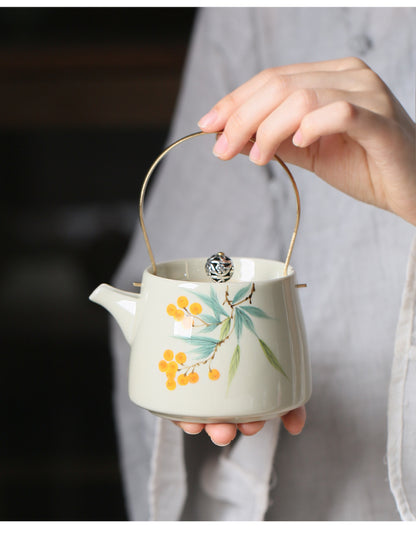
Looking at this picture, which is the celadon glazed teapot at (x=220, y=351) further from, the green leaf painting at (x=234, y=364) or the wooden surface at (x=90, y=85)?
the wooden surface at (x=90, y=85)

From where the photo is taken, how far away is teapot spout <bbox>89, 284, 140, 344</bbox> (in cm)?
49

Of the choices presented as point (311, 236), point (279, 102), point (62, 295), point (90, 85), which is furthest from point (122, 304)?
point (62, 295)

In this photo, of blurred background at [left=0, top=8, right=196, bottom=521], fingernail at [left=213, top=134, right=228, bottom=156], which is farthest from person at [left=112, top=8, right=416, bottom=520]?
blurred background at [left=0, top=8, right=196, bottom=521]

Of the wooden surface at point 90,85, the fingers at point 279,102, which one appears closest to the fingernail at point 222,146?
the fingers at point 279,102

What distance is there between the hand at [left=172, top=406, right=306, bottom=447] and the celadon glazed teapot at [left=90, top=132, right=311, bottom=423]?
2 cm

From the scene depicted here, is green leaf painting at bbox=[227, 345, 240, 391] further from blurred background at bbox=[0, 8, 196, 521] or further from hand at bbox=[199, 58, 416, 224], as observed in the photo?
blurred background at bbox=[0, 8, 196, 521]

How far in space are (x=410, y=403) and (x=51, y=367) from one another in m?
1.09

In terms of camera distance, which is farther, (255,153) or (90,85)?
(90,85)

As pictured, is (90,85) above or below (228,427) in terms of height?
above

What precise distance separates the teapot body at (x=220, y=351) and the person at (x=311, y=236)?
1.6 inches

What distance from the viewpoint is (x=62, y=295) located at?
58.4 inches

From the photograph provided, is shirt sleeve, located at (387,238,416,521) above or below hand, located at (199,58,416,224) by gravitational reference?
below

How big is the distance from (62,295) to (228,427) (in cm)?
109

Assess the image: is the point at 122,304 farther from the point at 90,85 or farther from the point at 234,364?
the point at 90,85
